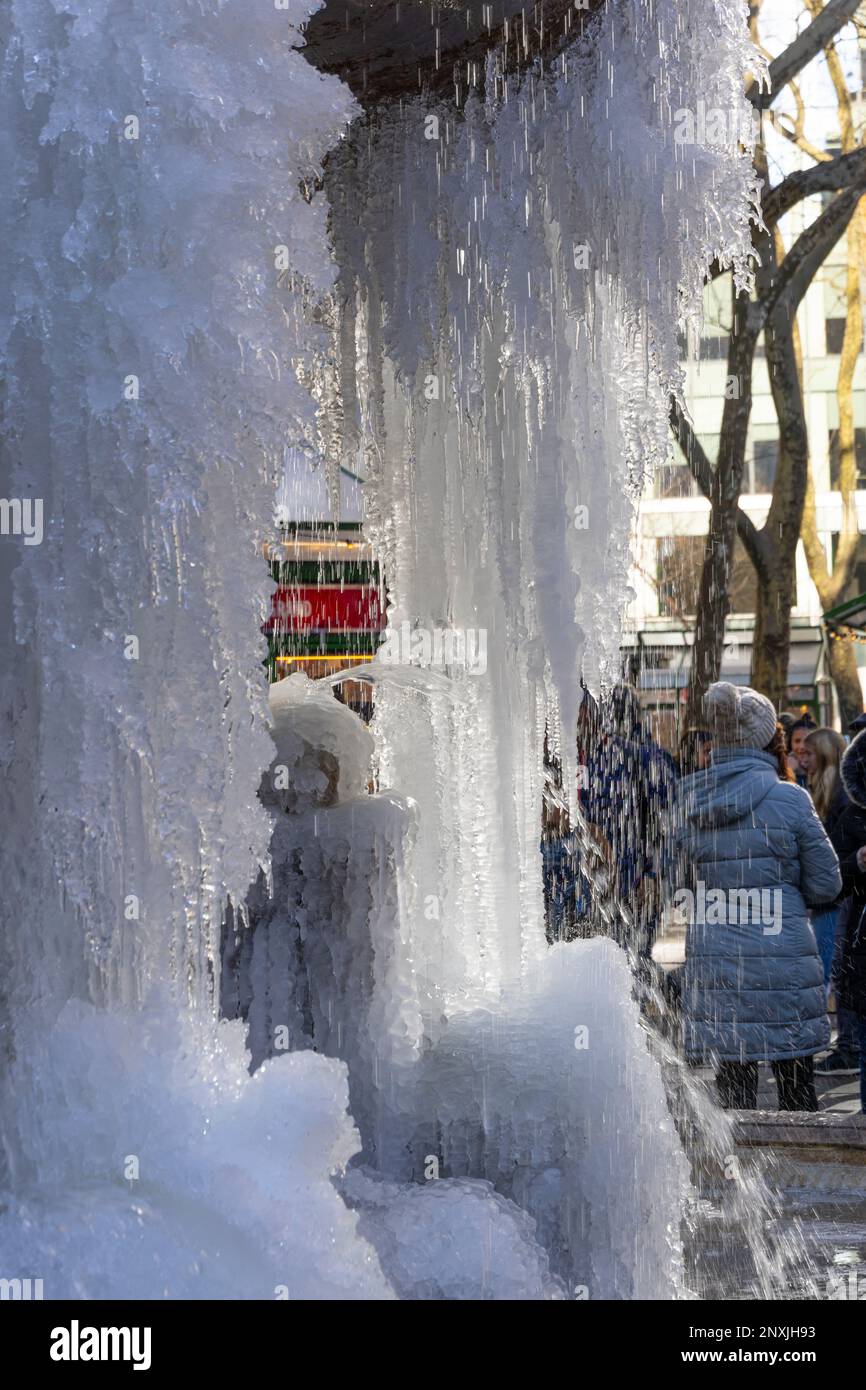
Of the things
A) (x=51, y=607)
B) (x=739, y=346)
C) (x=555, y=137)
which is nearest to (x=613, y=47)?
(x=555, y=137)

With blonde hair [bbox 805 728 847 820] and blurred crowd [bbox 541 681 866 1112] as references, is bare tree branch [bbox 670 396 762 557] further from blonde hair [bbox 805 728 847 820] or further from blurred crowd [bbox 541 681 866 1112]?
blurred crowd [bbox 541 681 866 1112]

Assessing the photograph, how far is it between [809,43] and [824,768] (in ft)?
20.7

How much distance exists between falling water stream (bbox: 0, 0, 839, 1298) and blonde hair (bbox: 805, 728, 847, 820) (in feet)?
10.5

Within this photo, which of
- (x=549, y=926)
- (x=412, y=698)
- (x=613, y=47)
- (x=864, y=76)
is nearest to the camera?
(x=613, y=47)

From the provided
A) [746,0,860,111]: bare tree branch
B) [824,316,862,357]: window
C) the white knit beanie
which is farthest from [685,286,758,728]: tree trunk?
[824,316,862,357]: window

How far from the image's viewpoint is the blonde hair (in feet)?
27.5

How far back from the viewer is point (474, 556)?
507 cm

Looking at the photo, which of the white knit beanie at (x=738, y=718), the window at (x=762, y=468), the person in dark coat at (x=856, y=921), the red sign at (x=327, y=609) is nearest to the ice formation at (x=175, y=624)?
the white knit beanie at (x=738, y=718)

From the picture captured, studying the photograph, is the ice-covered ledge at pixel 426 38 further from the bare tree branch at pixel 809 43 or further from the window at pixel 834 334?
the window at pixel 834 334

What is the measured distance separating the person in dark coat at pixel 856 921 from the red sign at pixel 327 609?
207 inches
